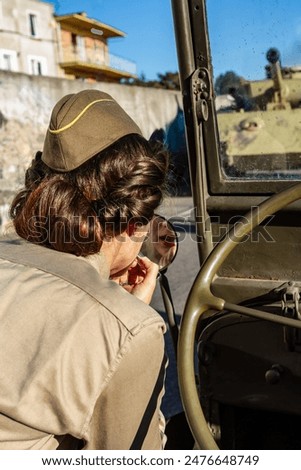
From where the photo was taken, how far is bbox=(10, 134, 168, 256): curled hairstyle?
1427 millimetres

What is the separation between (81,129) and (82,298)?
15.7 inches

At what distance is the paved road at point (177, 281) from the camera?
154 inches

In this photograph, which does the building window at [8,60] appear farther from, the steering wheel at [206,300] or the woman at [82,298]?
the steering wheel at [206,300]

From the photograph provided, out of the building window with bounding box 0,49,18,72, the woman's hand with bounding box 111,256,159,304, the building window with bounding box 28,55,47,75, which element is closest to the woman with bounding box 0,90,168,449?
the woman's hand with bounding box 111,256,159,304

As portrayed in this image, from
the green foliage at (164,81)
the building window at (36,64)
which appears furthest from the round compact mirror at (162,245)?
the building window at (36,64)

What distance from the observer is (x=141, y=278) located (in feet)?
5.86

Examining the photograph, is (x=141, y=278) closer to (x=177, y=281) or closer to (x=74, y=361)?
(x=74, y=361)

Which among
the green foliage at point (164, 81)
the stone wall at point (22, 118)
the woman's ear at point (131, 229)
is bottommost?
the woman's ear at point (131, 229)

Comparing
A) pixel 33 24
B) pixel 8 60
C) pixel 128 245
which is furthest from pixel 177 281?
pixel 33 24

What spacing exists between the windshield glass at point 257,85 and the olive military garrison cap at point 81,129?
571 millimetres

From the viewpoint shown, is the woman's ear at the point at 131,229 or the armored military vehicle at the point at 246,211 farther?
the armored military vehicle at the point at 246,211

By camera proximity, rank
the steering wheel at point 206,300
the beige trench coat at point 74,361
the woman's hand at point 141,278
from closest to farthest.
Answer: the beige trench coat at point 74,361 → the steering wheel at point 206,300 → the woman's hand at point 141,278

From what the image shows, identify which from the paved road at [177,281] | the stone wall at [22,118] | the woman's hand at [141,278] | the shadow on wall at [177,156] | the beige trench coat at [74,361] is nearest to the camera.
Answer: the beige trench coat at [74,361]

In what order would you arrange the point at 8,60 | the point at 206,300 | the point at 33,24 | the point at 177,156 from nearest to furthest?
the point at 206,300, the point at 177,156, the point at 33,24, the point at 8,60
